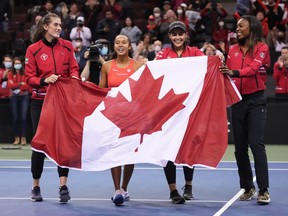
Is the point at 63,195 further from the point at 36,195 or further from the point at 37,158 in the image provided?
the point at 37,158

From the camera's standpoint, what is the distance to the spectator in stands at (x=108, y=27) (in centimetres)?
1917

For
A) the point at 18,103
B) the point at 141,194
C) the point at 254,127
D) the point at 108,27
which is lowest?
the point at 141,194

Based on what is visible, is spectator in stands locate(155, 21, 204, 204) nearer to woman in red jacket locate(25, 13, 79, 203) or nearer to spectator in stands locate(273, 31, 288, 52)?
woman in red jacket locate(25, 13, 79, 203)

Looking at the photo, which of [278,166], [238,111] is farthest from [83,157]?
[278,166]

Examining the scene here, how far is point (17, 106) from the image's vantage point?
1573 cm

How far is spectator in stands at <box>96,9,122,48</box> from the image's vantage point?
19.2 metres

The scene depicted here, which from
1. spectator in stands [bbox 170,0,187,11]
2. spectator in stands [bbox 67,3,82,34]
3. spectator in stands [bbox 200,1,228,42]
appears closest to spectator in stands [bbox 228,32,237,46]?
spectator in stands [bbox 200,1,228,42]

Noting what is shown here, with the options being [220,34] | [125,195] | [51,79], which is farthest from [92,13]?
[125,195]

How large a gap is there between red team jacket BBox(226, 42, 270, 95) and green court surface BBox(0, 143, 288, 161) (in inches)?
174

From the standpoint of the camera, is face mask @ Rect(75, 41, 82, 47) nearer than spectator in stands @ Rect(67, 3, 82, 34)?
Yes

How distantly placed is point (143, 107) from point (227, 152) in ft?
19.1

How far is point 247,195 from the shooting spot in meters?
8.98

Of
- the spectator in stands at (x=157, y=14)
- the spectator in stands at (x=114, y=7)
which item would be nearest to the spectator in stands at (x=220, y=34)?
the spectator in stands at (x=157, y=14)

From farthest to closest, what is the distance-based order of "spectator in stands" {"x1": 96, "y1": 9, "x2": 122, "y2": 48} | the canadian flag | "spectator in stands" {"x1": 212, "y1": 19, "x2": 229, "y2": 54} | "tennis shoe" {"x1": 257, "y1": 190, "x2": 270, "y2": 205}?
"spectator in stands" {"x1": 96, "y1": 9, "x2": 122, "y2": 48} < "spectator in stands" {"x1": 212, "y1": 19, "x2": 229, "y2": 54} < "tennis shoe" {"x1": 257, "y1": 190, "x2": 270, "y2": 205} < the canadian flag
